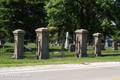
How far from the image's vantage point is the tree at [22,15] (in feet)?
78.2

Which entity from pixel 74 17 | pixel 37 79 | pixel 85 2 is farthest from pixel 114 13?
pixel 37 79

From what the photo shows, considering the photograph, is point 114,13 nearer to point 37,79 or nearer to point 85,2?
point 85,2

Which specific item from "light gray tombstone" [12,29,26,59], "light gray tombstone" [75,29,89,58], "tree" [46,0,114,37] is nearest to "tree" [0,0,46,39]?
"tree" [46,0,114,37]

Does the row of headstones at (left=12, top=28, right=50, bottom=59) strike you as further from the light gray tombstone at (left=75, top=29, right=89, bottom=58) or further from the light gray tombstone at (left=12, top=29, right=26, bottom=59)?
the light gray tombstone at (left=75, top=29, right=89, bottom=58)

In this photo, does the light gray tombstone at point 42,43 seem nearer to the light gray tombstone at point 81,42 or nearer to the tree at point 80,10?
the light gray tombstone at point 81,42

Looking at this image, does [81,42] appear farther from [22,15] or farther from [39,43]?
[22,15]

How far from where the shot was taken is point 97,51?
18188mm

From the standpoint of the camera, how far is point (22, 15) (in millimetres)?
25312

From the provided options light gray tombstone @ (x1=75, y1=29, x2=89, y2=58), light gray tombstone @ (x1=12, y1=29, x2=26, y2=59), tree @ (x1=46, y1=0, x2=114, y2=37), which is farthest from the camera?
tree @ (x1=46, y1=0, x2=114, y2=37)

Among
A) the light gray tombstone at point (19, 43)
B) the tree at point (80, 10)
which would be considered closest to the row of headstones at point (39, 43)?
the light gray tombstone at point (19, 43)

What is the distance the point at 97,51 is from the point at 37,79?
1181 cm

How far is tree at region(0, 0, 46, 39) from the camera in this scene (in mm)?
23828

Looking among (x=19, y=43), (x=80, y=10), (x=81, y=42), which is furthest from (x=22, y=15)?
(x=81, y=42)

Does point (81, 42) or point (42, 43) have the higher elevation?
point (81, 42)
